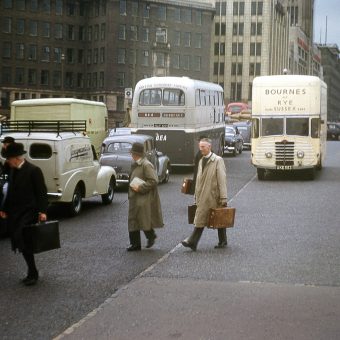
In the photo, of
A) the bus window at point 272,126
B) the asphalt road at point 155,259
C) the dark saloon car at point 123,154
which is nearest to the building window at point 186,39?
the bus window at point 272,126

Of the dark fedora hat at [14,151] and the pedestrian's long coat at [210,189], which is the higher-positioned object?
the dark fedora hat at [14,151]

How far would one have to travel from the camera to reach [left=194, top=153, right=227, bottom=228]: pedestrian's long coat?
38.6 ft

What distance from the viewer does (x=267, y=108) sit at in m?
27.2

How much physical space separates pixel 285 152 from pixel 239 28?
367ft

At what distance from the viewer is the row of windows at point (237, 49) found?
135 metres

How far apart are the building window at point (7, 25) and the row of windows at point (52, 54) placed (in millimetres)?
1683

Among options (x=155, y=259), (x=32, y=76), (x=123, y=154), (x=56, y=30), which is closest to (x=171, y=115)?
(x=123, y=154)

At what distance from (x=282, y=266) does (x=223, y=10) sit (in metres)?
128

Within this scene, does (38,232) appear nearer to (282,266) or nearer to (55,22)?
(282,266)

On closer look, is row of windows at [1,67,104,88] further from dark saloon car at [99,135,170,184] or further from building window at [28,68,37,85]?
dark saloon car at [99,135,170,184]

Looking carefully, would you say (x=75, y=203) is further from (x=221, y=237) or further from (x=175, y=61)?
(x=175, y=61)

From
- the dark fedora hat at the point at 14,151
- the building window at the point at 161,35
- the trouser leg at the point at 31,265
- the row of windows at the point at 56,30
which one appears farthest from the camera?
the building window at the point at 161,35

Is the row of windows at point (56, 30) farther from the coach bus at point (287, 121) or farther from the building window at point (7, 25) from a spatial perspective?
the coach bus at point (287, 121)

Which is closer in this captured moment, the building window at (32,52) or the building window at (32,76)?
the building window at (32,76)
